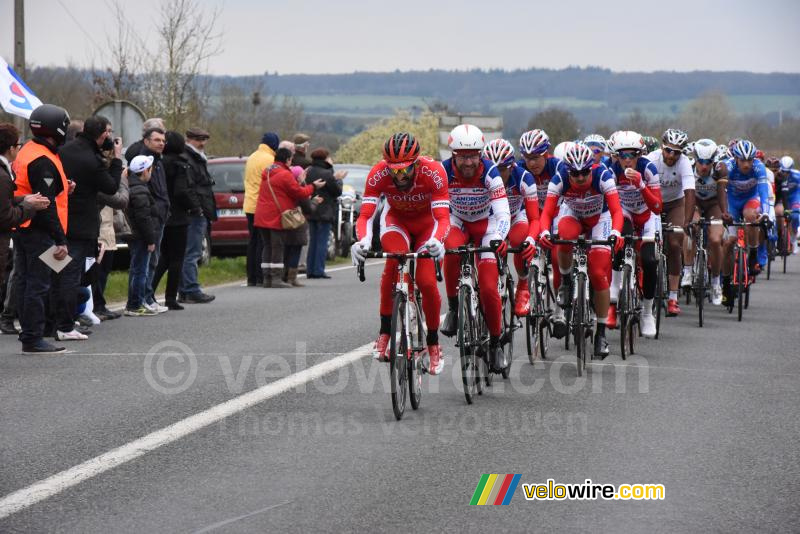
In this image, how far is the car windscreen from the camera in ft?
73.9

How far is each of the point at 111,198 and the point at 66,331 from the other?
1.71 metres

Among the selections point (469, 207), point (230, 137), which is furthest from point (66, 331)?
point (230, 137)

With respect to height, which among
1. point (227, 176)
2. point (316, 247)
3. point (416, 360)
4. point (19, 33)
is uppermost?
point (19, 33)

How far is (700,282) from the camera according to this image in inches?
594

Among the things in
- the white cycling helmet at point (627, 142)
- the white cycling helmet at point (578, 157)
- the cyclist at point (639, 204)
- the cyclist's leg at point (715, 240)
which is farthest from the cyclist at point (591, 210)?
the cyclist's leg at point (715, 240)

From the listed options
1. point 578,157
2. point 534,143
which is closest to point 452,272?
point 578,157

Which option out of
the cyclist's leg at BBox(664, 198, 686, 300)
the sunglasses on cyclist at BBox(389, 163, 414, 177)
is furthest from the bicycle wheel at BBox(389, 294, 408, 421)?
the cyclist's leg at BBox(664, 198, 686, 300)

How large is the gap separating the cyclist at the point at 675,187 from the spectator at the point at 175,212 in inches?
216

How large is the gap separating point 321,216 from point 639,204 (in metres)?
8.29

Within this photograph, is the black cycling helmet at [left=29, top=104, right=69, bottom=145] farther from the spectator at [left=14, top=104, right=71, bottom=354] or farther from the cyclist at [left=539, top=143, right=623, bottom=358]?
the cyclist at [left=539, top=143, right=623, bottom=358]

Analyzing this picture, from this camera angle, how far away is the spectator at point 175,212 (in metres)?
15.4

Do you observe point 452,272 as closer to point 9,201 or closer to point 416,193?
point 416,193

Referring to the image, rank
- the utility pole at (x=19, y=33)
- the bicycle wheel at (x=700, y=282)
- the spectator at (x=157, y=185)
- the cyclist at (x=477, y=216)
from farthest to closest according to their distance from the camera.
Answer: the utility pole at (x=19, y=33), the bicycle wheel at (x=700, y=282), the spectator at (x=157, y=185), the cyclist at (x=477, y=216)

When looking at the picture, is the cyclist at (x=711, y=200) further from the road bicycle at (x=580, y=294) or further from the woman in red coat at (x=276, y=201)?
the woman in red coat at (x=276, y=201)
